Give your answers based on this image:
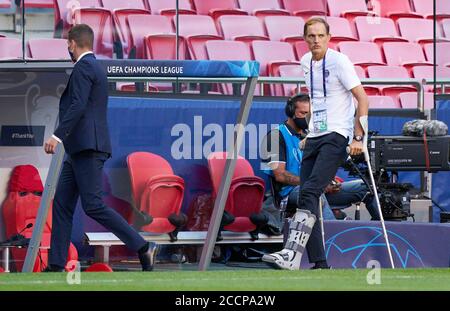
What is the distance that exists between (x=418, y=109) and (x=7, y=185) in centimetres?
478

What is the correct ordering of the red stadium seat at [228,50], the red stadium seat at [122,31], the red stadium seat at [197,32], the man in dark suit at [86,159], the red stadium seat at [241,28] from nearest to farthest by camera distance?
the man in dark suit at [86,159], the red stadium seat at [122,31], the red stadium seat at [197,32], the red stadium seat at [228,50], the red stadium seat at [241,28]

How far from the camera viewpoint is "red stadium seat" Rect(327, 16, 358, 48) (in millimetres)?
15492

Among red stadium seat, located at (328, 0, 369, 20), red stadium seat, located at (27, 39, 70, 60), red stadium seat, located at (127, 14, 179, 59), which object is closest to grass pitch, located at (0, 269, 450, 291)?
red stadium seat, located at (27, 39, 70, 60)

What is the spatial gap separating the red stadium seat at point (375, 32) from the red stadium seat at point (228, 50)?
197cm

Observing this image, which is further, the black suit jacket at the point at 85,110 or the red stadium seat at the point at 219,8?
the red stadium seat at the point at 219,8

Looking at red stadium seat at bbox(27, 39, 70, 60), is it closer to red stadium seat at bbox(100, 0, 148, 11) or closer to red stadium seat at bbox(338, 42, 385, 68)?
red stadium seat at bbox(100, 0, 148, 11)

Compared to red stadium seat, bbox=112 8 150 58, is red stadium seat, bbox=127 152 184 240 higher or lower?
lower

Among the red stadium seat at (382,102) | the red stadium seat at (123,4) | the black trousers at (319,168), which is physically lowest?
the black trousers at (319,168)

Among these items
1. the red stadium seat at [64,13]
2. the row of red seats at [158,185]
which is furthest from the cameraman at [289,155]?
the red stadium seat at [64,13]

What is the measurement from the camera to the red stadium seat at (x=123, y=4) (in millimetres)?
13289

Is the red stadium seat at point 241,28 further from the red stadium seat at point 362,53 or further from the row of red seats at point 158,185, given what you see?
the row of red seats at point 158,185

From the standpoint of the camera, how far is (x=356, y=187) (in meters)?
12.0

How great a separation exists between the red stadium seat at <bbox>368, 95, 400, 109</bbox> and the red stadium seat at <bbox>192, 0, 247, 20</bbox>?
70.9 inches
